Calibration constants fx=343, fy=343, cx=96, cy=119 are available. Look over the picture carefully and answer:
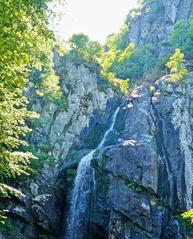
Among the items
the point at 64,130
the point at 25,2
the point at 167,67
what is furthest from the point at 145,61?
the point at 25,2

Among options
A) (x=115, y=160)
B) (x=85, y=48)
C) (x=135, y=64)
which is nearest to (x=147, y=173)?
(x=115, y=160)

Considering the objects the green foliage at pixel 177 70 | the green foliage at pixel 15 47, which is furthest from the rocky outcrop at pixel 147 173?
the green foliage at pixel 15 47

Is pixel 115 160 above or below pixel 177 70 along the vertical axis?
below

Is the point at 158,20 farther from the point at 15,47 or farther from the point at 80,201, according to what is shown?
the point at 15,47

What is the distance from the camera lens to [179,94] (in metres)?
33.2

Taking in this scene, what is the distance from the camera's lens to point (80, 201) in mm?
25844

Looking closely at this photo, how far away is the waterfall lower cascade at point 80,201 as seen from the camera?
2491 centimetres

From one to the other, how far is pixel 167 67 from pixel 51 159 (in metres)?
20.3

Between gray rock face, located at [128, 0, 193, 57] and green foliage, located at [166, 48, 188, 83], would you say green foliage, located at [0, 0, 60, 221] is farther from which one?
gray rock face, located at [128, 0, 193, 57]

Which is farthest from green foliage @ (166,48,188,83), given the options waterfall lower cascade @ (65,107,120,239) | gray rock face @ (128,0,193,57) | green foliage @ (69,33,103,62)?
gray rock face @ (128,0,193,57)

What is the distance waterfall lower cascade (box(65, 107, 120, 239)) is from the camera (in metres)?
24.9

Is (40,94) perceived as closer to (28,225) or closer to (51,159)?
(51,159)

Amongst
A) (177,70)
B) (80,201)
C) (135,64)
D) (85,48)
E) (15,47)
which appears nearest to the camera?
(15,47)

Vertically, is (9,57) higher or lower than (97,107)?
lower
